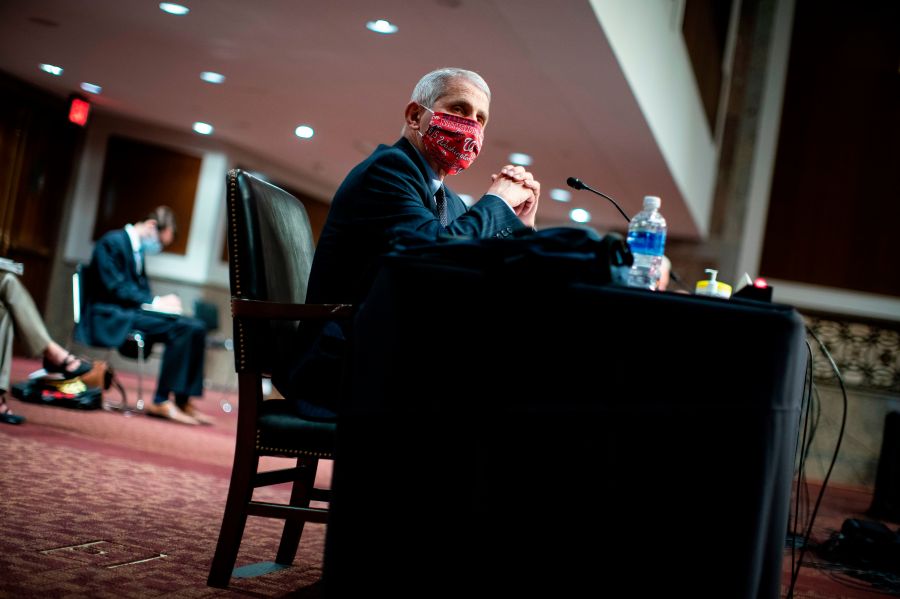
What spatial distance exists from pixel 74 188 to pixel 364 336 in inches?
374

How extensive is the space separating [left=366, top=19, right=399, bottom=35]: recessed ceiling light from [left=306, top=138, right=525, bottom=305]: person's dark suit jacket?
12.4ft

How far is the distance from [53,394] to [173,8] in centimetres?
247

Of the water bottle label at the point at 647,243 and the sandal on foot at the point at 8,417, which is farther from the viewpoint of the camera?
the sandal on foot at the point at 8,417

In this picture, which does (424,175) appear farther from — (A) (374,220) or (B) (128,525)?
(B) (128,525)

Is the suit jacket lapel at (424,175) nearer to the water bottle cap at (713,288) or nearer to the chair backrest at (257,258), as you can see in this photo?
the chair backrest at (257,258)

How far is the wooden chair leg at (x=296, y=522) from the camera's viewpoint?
224 cm

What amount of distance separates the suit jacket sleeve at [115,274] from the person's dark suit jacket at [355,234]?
4229 millimetres

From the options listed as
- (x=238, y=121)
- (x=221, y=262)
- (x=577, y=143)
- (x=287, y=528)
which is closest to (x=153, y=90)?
(x=238, y=121)

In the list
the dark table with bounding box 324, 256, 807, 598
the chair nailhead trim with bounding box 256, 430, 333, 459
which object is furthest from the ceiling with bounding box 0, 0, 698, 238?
the dark table with bounding box 324, 256, 807, 598

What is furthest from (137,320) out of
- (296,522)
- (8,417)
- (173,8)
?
(296,522)

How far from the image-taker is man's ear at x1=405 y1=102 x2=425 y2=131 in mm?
2164

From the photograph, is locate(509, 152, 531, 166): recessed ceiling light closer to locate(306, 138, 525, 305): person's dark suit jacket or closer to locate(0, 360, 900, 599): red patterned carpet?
locate(0, 360, 900, 599): red patterned carpet

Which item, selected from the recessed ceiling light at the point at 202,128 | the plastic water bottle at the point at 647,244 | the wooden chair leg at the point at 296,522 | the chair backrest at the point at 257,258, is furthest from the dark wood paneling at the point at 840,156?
the chair backrest at the point at 257,258

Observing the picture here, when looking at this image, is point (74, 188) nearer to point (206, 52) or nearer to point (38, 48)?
point (38, 48)
